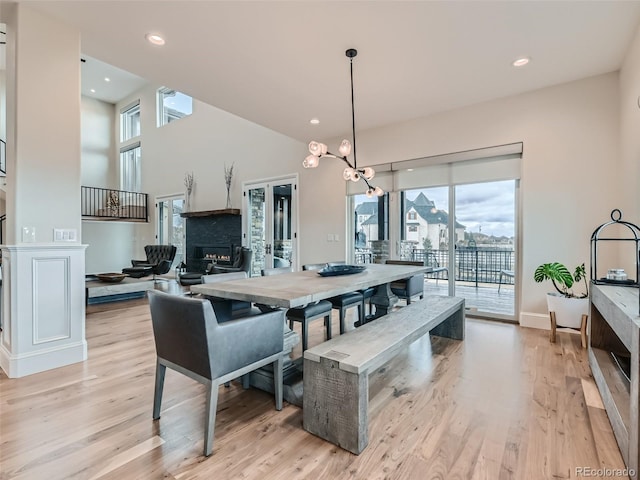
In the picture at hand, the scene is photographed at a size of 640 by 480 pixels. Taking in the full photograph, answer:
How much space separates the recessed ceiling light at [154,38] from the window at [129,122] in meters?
8.60

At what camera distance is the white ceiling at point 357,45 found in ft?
8.00

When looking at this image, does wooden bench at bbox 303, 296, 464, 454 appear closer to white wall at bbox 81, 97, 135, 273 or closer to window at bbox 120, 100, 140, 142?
white wall at bbox 81, 97, 135, 273

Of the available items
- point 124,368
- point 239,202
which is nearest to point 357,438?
point 124,368

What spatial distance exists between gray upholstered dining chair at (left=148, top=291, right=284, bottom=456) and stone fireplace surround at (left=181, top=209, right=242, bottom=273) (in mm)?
5442

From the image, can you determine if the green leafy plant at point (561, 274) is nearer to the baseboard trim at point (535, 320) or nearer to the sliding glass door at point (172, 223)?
the baseboard trim at point (535, 320)

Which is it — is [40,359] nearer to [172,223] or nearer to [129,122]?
[172,223]

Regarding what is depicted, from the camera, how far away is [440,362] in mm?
2727

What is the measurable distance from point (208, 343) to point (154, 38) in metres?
2.76

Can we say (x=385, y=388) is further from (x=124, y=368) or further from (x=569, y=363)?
(x=124, y=368)

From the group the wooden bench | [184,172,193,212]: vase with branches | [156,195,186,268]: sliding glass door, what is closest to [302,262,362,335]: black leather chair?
the wooden bench

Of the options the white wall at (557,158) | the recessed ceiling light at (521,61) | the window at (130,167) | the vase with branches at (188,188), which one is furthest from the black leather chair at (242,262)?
the window at (130,167)

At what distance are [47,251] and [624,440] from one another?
3972 millimetres

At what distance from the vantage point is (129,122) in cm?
1046

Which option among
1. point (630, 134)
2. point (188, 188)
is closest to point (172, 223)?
point (188, 188)
